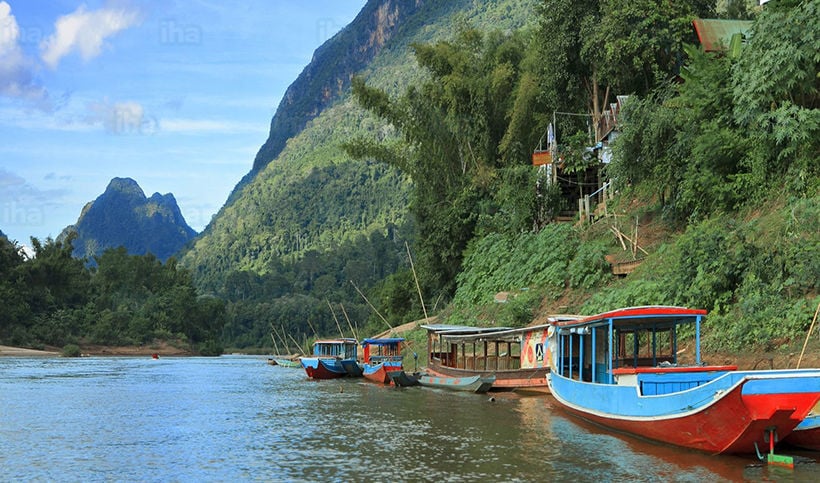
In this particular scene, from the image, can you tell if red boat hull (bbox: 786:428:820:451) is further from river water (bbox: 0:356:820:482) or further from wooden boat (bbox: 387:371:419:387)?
wooden boat (bbox: 387:371:419:387)

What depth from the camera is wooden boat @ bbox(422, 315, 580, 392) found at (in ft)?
80.2

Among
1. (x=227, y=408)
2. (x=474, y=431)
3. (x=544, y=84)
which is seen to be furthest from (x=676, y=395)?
(x=544, y=84)

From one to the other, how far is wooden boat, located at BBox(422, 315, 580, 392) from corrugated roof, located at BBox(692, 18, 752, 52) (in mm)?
13455

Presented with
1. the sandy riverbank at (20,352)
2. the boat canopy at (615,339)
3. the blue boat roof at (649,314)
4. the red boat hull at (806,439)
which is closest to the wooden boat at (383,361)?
the boat canopy at (615,339)

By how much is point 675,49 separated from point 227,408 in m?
22.1

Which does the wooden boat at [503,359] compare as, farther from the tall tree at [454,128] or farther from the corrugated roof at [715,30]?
the corrugated roof at [715,30]

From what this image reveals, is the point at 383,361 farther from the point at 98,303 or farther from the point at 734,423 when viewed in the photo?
the point at 98,303

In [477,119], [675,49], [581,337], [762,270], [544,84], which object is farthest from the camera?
[477,119]

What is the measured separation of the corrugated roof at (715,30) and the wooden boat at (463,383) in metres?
15.1

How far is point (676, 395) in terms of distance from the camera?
13016 mm

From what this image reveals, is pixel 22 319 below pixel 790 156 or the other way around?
below

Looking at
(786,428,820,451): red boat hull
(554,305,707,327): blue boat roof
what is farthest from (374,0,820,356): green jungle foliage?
(786,428,820,451): red boat hull

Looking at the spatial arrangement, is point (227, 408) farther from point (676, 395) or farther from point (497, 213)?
point (497, 213)

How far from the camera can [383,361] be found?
3603cm
